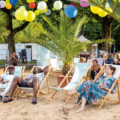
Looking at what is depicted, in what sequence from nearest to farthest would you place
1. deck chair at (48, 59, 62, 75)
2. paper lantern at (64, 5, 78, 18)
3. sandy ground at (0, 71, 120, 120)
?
sandy ground at (0, 71, 120, 120)
paper lantern at (64, 5, 78, 18)
deck chair at (48, 59, 62, 75)

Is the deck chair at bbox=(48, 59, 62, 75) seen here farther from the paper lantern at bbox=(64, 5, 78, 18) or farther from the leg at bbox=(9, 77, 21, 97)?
the leg at bbox=(9, 77, 21, 97)

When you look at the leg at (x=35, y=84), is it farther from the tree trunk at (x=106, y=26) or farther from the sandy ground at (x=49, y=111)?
the tree trunk at (x=106, y=26)

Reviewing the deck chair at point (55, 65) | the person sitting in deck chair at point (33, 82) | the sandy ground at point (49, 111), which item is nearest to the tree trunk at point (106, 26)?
the deck chair at point (55, 65)

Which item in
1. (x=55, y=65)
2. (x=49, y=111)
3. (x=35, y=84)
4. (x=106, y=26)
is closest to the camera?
(x=49, y=111)

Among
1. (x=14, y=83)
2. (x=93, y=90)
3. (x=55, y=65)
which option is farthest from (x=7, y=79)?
(x=55, y=65)

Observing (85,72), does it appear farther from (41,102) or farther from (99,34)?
(99,34)

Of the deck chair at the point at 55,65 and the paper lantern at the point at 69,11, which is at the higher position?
the paper lantern at the point at 69,11

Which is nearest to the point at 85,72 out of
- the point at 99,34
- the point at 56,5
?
the point at 56,5

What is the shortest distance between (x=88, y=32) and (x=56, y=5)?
22.0 m

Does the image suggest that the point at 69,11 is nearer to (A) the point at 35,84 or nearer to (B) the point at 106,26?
(A) the point at 35,84

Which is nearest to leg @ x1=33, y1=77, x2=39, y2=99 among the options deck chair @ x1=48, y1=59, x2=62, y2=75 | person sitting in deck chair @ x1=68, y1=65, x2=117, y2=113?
person sitting in deck chair @ x1=68, y1=65, x2=117, y2=113

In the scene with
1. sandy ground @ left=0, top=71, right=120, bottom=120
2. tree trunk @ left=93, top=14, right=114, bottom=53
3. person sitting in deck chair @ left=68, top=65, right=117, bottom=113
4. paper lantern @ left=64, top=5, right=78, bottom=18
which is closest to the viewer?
sandy ground @ left=0, top=71, right=120, bottom=120

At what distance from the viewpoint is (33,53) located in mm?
20109

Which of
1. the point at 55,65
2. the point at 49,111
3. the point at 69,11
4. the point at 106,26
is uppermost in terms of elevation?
the point at 106,26
